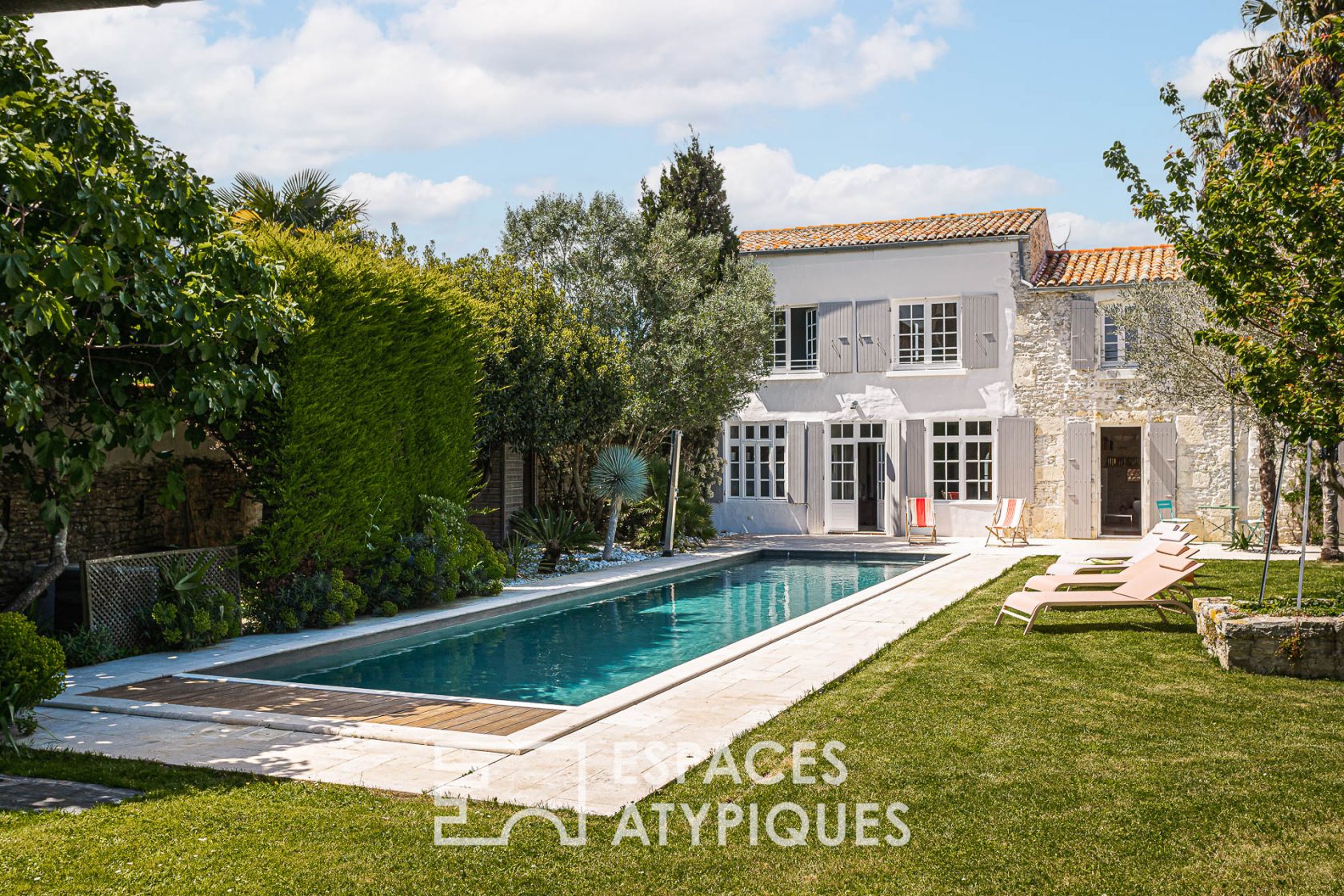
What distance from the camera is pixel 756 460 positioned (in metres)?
22.5

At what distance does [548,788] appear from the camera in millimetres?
5141

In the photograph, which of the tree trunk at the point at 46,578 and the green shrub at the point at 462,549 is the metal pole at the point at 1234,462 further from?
the tree trunk at the point at 46,578

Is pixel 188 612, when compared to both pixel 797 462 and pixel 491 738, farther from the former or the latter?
pixel 797 462

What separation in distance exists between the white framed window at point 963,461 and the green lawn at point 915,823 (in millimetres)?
14176

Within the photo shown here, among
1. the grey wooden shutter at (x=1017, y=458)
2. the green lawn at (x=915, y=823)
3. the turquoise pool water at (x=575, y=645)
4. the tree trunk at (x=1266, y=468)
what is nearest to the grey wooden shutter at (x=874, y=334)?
the grey wooden shutter at (x=1017, y=458)

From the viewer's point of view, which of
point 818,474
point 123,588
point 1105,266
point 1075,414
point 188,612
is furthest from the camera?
point 818,474

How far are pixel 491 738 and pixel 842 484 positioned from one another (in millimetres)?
16509

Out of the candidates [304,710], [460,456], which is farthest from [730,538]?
[304,710]

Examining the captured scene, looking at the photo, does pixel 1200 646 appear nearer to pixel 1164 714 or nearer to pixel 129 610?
pixel 1164 714

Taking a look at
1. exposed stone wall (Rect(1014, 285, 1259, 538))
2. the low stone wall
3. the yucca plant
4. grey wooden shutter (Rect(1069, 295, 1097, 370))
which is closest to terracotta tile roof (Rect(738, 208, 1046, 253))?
exposed stone wall (Rect(1014, 285, 1259, 538))

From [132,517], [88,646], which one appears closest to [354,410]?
[132,517]

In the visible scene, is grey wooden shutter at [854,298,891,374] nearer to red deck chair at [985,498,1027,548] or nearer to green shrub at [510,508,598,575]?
red deck chair at [985,498,1027,548]

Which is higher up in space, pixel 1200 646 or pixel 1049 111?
pixel 1049 111

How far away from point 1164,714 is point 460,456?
859 cm
